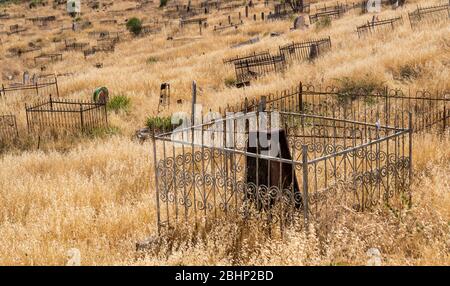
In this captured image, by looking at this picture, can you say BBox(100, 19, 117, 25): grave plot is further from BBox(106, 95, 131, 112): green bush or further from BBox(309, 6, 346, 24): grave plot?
BBox(106, 95, 131, 112): green bush

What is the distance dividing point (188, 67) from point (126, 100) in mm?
5943

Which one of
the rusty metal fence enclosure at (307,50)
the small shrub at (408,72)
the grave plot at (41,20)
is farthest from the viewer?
the grave plot at (41,20)

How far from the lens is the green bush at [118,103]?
17.3m

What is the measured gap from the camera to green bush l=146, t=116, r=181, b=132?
577 inches

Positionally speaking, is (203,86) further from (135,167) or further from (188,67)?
(135,167)

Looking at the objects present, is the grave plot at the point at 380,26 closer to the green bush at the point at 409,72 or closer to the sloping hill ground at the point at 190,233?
the sloping hill ground at the point at 190,233

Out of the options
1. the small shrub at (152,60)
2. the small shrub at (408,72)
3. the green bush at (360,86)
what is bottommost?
the small shrub at (152,60)

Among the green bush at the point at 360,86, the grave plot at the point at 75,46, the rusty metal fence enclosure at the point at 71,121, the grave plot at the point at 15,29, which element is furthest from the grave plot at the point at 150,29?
the green bush at the point at 360,86

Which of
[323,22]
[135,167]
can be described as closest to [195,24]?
[323,22]

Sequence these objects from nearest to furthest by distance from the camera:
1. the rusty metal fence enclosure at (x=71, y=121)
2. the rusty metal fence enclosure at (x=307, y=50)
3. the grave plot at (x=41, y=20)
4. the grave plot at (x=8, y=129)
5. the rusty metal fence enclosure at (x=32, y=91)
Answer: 1. the rusty metal fence enclosure at (x=71, y=121)
2. the grave plot at (x=8, y=129)
3. the rusty metal fence enclosure at (x=307, y=50)
4. the rusty metal fence enclosure at (x=32, y=91)
5. the grave plot at (x=41, y=20)

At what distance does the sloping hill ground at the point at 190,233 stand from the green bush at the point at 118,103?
0.27 meters

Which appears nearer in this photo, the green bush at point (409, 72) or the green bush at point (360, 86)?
the green bush at point (360, 86)

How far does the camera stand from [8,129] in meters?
16.1
